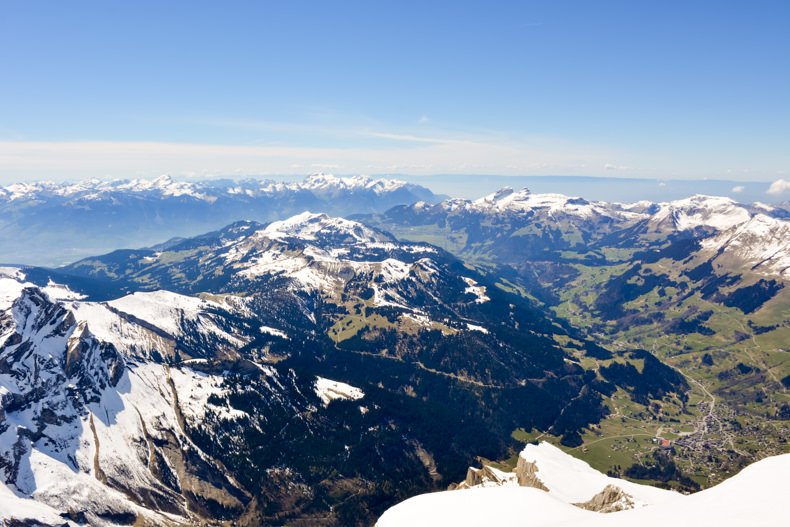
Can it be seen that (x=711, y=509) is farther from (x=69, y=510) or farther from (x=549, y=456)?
(x=69, y=510)

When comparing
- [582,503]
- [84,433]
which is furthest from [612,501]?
[84,433]

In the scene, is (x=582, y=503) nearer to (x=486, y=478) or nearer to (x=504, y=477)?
(x=504, y=477)

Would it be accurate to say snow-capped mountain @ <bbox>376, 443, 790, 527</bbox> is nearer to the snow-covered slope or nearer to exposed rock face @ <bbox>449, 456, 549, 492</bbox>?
exposed rock face @ <bbox>449, 456, 549, 492</bbox>

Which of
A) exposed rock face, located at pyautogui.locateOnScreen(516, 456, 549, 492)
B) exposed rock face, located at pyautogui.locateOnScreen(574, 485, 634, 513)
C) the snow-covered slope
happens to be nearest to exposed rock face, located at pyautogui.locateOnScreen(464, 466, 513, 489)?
exposed rock face, located at pyautogui.locateOnScreen(516, 456, 549, 492)

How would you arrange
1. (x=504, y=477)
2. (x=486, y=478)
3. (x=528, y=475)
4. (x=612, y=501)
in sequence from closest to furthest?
(x=612, y=501)
(x=528, y=475)
(x=486, y=478)
(x=504, y=477)

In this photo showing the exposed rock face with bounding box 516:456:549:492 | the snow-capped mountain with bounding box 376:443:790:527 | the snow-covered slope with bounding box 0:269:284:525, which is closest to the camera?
the snow-capped mountain with bounding box 376:443:790:527

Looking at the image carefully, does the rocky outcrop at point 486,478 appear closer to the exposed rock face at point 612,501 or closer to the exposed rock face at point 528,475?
the exposed rock face at point 528,475
